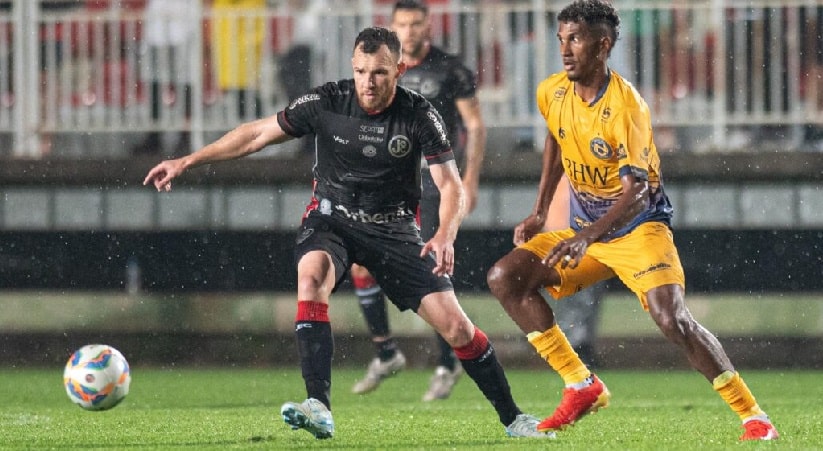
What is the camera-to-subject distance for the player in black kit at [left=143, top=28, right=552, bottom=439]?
7.47m

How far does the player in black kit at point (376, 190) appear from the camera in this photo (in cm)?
747

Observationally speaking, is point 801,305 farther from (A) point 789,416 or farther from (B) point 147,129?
(A) point 789,416

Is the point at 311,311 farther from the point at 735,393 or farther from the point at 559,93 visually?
the point at 735,393

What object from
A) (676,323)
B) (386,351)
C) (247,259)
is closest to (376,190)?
(676,323)

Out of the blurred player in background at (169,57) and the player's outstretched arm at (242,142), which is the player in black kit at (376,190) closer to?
the player's outstretched arm at (242,142)

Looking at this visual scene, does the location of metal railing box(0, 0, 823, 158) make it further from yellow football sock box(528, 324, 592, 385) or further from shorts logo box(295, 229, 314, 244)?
shorts logo box(295, 229, 314, 244)

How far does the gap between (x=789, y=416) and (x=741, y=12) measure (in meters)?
5.59

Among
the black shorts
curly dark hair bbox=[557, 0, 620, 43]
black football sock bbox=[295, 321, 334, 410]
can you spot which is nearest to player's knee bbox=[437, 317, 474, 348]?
the black shorts

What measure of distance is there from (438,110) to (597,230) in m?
3.06

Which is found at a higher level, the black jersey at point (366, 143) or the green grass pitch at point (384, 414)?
the black jersey at point (366, 143)

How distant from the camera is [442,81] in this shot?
1038cm

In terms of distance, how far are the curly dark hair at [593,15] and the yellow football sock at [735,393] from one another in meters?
1.62

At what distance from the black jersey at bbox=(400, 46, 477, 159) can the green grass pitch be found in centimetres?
186

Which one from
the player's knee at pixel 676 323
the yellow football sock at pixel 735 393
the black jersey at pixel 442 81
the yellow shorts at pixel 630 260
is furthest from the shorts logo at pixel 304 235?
the black jersey at pixel 442 81
